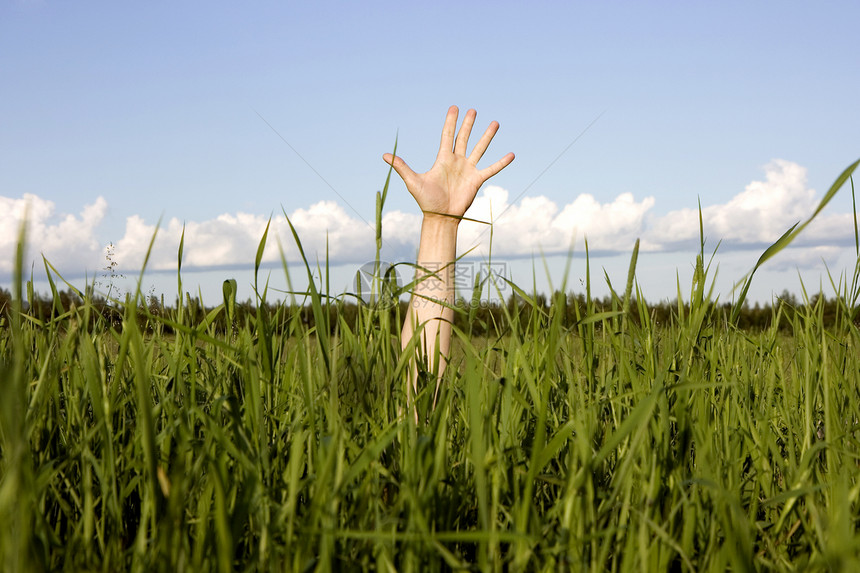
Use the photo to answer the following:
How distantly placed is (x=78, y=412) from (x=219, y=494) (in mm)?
783

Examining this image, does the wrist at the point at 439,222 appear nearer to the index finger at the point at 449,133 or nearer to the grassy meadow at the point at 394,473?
Answer: the index finger at the point at 449,133

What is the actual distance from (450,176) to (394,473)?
7.99 feet

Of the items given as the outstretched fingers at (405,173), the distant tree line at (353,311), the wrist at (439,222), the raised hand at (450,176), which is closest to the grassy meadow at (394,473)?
the distant tree line at (353,311)

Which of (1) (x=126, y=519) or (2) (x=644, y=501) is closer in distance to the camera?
(2) (x=644, y=501)

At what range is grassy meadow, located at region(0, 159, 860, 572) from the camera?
1.10m

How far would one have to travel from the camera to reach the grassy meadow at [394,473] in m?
1.10

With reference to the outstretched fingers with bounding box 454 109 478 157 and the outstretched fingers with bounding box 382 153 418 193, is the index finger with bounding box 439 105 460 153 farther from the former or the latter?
the outstretched fingers with bounding box 382 153 418 193

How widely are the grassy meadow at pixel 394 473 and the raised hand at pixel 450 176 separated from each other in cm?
171

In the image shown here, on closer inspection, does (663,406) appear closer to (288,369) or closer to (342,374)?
(342,374)

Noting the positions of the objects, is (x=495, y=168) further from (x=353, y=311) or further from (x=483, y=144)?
(x=353, y=311)

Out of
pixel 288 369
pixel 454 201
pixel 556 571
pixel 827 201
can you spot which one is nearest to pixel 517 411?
pixel 556 571

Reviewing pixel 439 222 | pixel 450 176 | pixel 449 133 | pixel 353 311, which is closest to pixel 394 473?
pixel 439 222

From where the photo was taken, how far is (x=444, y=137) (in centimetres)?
375

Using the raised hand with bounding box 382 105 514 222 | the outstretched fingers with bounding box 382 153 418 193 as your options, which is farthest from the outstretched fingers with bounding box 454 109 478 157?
the outstretched fingers with bounding box 382 153 418 193
